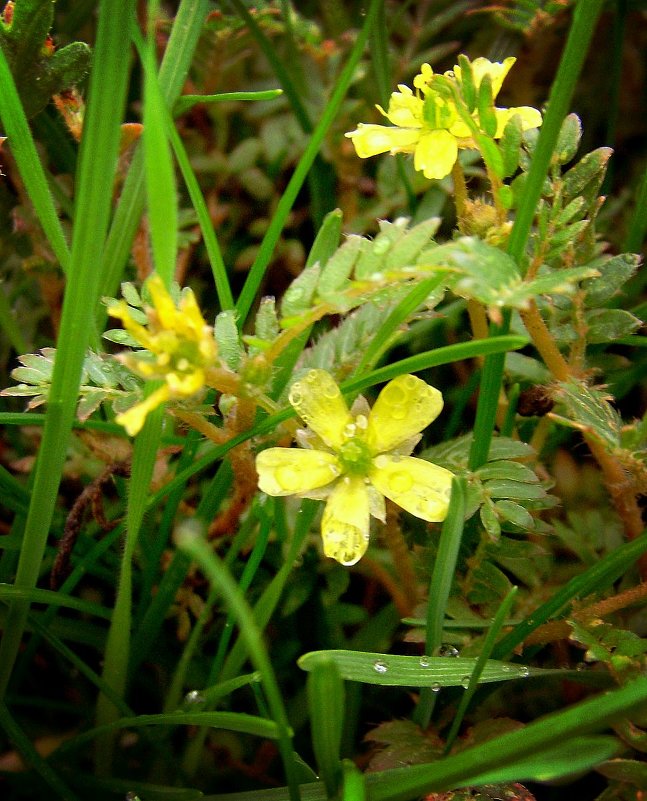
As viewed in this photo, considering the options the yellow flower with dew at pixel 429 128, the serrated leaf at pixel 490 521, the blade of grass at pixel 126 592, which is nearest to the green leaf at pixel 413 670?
the serrated leaf at pixel 490 521

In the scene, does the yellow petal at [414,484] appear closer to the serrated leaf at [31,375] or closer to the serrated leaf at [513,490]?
the serrated leaf at [513,490]

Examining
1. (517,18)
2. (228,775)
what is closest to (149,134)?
(228,775)

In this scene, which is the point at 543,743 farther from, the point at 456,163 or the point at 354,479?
the point at 456,163

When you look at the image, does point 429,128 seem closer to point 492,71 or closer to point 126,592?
point 492,71

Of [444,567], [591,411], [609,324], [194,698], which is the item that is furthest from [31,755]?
[609,324]

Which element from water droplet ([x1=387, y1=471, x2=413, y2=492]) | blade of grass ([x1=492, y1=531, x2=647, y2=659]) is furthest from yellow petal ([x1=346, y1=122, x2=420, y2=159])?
blade of grass ([x1=492, y1=531, x2=647, y2=659])
